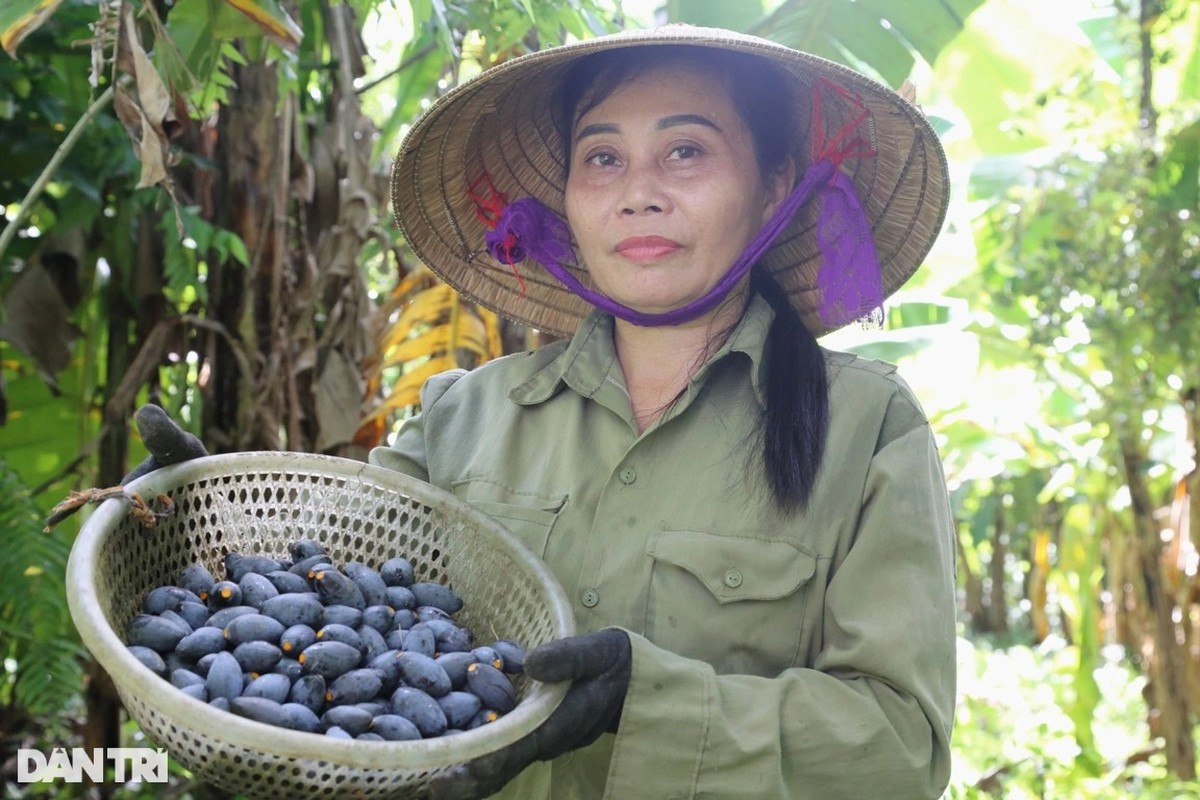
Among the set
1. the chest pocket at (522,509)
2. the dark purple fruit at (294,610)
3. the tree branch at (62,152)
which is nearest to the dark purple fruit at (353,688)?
the dark purple fruit at (294,610)

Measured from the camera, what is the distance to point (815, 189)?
65.0 inches

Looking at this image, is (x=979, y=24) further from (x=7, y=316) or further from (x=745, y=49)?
(x=7, y=316)

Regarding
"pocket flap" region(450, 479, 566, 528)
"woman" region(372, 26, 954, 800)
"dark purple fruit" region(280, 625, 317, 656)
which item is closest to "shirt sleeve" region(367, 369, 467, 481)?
"woman" region(372, 26, 954, 800)

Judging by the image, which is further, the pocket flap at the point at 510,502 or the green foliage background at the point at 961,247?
the green foliage background at the point at 961,247

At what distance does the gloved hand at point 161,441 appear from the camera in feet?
4.59

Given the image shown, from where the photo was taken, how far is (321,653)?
1.23 metres

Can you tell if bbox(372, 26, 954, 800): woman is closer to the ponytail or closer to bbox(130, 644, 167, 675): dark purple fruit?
the ponytail

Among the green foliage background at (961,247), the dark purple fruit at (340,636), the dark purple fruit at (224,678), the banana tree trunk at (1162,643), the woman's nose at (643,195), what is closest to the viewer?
the dark purple fruit at (224,678)

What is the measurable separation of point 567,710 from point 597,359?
1.93ft

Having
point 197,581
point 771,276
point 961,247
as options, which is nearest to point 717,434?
point 771,276

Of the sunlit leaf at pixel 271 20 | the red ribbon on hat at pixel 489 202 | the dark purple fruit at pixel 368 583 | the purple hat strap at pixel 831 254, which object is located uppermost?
the sunlit leaf at pixel 271 20

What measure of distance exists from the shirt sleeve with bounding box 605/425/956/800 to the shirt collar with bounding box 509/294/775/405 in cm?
25

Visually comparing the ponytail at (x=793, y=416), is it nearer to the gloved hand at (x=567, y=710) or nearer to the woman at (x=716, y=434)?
the woman at (x=716, y=434)

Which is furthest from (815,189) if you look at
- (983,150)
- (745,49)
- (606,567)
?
(983,150)
